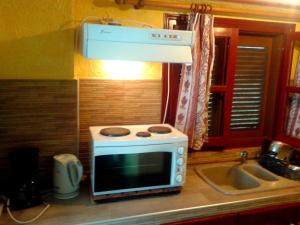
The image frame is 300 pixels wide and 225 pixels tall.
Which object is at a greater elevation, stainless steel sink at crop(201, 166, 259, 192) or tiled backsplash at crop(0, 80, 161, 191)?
tiled backsplash at crop(0, 80, 161, 191)

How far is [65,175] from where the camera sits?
1382mm

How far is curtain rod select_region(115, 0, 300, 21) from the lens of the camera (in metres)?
1.61

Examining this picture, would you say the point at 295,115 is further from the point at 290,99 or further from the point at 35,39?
the point at 35,39

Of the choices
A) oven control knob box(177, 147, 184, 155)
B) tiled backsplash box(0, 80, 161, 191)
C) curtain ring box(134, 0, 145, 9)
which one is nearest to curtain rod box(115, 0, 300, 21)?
curtain ring box(134, 0, 145, 9)

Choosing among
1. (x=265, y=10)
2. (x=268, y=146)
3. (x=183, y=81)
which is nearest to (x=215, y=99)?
(x=183, y=81)

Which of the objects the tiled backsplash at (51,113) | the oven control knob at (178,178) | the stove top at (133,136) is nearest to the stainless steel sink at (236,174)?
the oven control knob at (178,178)

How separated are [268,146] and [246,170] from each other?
258mm

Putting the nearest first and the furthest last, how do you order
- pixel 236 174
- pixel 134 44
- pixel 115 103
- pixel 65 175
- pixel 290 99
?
pixel 134 44 < pixel 65 175 < pixel 115 103 < pixel 236 174 < pixel 290 99

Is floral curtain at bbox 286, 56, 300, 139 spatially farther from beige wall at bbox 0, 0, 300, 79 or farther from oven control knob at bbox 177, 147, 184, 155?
beige wall at bbox 0, 0, 300, 79

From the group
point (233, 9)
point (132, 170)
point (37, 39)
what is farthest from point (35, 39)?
point (233, 9)

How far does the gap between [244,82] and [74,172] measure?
4.52ft

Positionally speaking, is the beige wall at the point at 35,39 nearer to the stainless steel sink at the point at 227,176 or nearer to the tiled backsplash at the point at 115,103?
the tiled backsplash at the point at 115,103

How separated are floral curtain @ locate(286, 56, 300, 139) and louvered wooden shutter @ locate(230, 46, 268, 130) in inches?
8.6

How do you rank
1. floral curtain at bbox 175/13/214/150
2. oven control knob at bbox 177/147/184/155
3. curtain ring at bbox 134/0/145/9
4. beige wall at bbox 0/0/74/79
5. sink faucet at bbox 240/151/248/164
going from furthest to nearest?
1. sink faucet at bbox 240/151/248/164
2. floral curtain at bbox 175/13/214/150
3. curtain ring at bbox 134/0/145/9
4. oven control knob at bbox 177/147/184/155
5. beige wall at bbox 0/0/74/79
